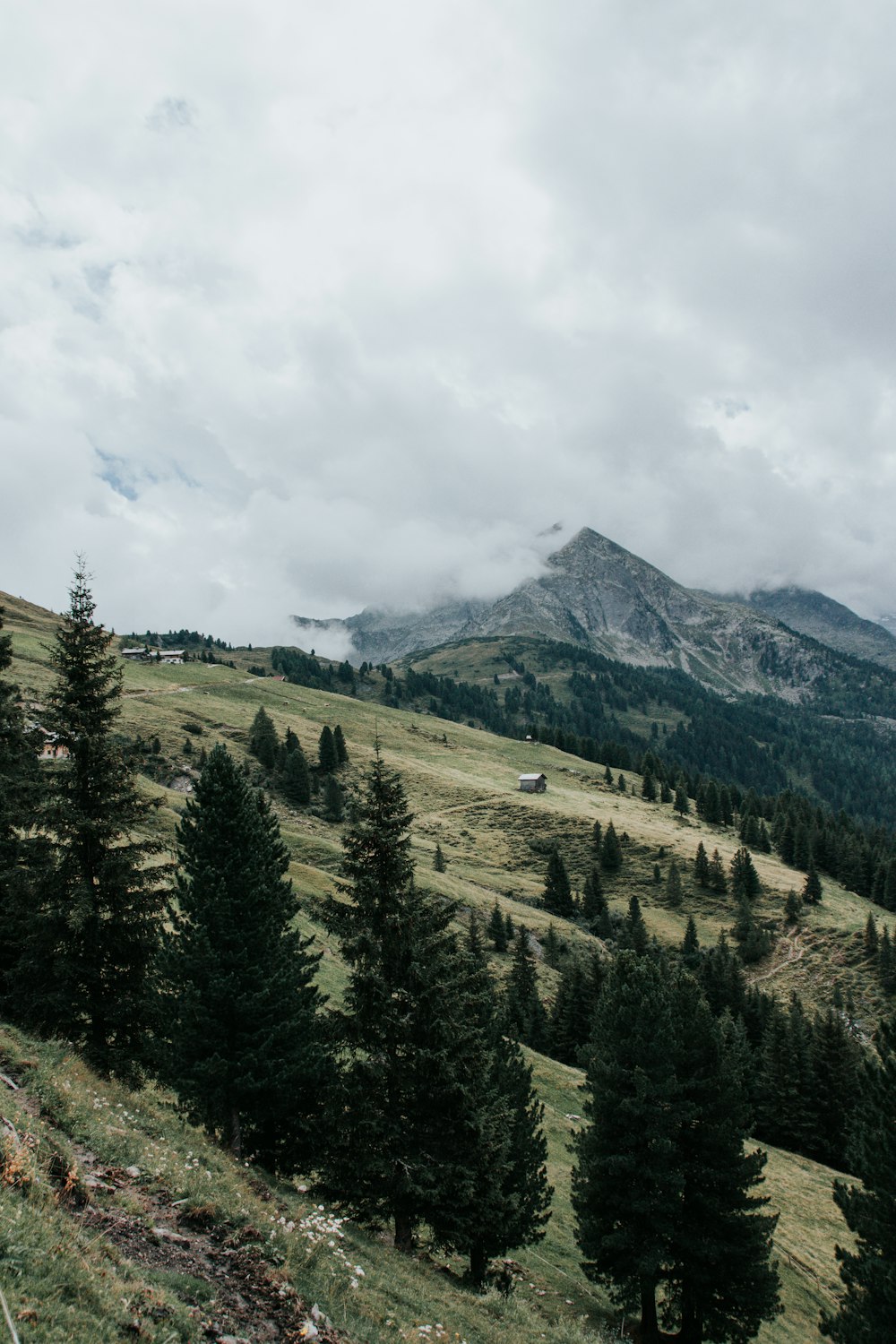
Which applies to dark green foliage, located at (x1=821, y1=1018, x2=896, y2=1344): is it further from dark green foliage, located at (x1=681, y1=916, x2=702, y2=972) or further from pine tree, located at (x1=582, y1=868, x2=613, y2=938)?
pine tree, located at (x1=582, y1=868, x2=613, y2=938)

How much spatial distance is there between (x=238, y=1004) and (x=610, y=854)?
11016cm

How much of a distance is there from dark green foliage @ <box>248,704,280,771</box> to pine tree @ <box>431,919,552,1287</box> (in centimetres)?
10491

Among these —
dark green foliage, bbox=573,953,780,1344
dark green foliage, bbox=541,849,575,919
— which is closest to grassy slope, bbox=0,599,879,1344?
dark green foliage, bbox=541,849,575,919

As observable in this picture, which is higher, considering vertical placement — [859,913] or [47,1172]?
[47,1172]

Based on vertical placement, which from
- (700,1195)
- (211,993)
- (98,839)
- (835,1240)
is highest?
(98,839)

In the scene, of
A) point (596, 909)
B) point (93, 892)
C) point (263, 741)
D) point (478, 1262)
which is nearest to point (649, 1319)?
point (478, 1262)

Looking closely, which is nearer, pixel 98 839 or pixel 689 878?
pixel 98 839

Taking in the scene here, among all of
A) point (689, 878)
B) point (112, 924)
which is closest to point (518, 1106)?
point (112, 924)

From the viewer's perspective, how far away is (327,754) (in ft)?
432

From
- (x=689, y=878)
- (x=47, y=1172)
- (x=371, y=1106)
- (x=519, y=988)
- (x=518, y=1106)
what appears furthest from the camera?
(x=689, y=878)

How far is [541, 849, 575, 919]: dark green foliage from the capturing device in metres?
102

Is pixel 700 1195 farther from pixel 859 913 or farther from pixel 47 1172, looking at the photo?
pixel 859 913

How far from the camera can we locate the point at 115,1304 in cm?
734

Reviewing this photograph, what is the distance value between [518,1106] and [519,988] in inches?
1690
